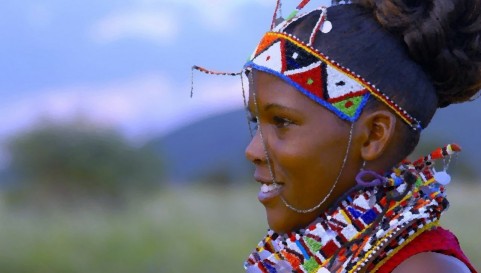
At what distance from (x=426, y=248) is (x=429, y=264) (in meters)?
0.06

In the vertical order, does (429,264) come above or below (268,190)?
below

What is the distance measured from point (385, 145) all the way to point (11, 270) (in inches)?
257

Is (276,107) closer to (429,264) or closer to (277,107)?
(277,107)

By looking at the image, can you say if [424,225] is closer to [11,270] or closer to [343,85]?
[343,85]

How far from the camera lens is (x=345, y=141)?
88.9 inches

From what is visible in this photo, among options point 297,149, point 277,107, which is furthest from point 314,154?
point 277,107

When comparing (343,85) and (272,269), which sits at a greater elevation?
(343,85)

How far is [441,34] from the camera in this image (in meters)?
2.26

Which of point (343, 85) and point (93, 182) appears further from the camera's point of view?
point (93, 182)

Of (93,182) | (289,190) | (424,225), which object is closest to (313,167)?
(289,190)

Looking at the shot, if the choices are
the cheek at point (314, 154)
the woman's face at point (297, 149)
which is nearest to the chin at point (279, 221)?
the woman's face at point (297, 149)

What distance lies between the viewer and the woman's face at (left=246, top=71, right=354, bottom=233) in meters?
2.25

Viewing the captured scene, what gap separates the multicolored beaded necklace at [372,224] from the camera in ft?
7.20

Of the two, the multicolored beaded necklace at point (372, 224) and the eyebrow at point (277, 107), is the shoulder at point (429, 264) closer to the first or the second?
the multicolored beaded necklace at point (372, 224)
